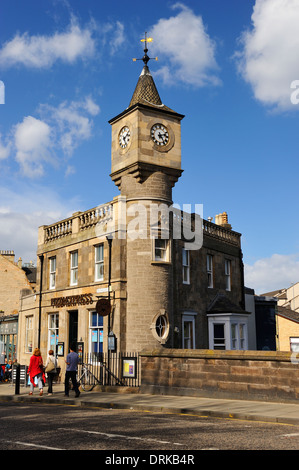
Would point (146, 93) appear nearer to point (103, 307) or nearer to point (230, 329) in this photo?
point (103, 307)

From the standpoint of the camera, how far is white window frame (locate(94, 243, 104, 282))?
24.5 m

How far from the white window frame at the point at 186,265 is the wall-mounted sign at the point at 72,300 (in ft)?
16.6

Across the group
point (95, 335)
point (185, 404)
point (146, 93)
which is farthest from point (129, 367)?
point (146, 93)

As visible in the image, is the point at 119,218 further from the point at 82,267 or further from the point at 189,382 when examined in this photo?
the point at 189,382

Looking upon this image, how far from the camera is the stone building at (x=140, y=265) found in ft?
73.9

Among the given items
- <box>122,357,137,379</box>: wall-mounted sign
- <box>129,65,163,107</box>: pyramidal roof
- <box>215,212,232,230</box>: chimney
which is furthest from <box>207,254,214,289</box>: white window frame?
<box>129,65,163,107</box>: pyramidal roof

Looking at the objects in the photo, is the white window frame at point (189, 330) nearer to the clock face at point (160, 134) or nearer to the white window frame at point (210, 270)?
the white window frame at point (210, 270)

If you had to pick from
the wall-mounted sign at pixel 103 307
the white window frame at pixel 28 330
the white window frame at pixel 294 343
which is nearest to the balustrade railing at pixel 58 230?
the white window frame at pixel 28 330

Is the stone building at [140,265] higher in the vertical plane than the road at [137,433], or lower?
higher

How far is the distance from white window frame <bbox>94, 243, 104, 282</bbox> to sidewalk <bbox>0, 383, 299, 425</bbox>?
6.71m

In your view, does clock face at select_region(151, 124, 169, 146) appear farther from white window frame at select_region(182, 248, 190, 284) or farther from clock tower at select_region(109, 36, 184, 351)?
white window frame at select_region(182, 248, 190, 284)

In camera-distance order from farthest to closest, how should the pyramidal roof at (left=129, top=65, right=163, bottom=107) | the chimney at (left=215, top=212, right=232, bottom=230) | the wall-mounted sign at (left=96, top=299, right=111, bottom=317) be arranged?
the chimney at (left=215, top=212, right=232, bottom=230) < the pyramidal roof at (left=129, top=65, right=163, bottom=107) < the wall-mounted sign at (left=96, top=299, right=111, bottom=317)
